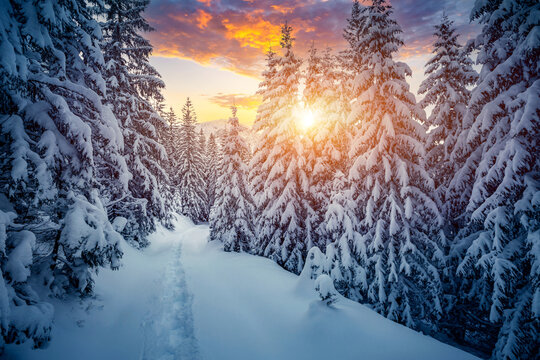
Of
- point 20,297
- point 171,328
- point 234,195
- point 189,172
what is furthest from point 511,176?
point 189,172

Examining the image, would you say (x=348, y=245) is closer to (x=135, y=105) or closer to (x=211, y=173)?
(x=135, y=105)

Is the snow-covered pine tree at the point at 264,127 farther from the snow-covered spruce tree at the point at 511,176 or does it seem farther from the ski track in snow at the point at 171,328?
the snow-covered spruce tree at the point at 511,176

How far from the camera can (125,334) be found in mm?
6164

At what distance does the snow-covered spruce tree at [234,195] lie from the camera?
17.7m

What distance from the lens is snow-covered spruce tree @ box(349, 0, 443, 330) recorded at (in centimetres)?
1067

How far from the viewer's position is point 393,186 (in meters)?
11.2

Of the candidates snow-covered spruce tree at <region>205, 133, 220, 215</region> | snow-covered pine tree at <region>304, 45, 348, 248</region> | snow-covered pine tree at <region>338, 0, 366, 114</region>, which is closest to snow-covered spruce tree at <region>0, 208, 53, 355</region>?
snow-covered pine tree at <region>304, 45, 348, 248</region>

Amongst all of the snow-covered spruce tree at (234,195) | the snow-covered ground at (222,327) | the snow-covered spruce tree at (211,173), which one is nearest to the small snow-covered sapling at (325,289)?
the snow-covered ground at (222,327)

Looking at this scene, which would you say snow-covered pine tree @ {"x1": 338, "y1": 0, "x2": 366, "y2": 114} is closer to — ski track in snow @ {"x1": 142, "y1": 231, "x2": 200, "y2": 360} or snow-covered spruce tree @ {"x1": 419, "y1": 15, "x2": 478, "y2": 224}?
snow-covered spruce tree @ {"x1": 419, "y1": 15, "x2": 478, "y2": 224}

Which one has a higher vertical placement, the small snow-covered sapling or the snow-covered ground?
the small snow-covered sapling

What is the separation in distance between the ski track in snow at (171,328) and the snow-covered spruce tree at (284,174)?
6217mm

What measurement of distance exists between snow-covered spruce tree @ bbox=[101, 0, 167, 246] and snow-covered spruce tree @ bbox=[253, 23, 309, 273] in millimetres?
6818

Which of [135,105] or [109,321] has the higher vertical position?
[135,105]

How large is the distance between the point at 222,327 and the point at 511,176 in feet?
33.3
